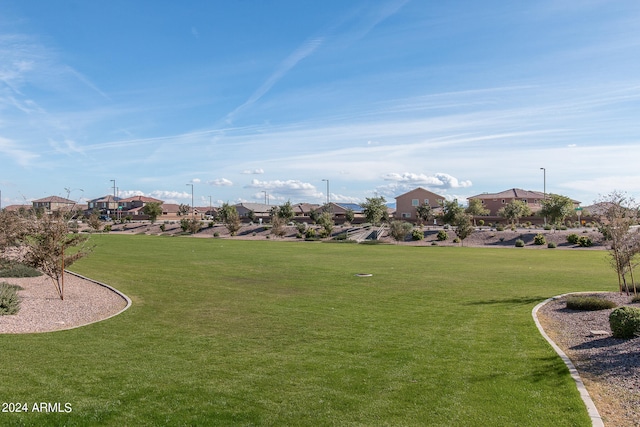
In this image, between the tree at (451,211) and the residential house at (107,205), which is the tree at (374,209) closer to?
the tree at (451,211)

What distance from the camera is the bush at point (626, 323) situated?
452 inches

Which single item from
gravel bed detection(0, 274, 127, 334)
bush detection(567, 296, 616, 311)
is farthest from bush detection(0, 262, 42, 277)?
bush detection(567, 296, 616, 311)

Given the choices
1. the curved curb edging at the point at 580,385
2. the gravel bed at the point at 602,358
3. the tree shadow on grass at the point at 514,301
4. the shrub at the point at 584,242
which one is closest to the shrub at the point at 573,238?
the shrub at the point at 584,242

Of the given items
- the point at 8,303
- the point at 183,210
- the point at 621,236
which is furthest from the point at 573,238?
the point at 183,210

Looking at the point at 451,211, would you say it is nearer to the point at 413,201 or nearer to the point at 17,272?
the point at 413,201

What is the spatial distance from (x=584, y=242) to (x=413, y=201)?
65.8 meters

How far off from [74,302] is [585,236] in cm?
5592

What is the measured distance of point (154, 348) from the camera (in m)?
12.1

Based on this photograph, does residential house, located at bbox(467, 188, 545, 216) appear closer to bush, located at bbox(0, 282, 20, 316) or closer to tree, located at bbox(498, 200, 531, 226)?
tree, located at bbox(498, 200, 531, 226)

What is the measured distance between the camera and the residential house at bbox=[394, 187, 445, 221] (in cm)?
11688

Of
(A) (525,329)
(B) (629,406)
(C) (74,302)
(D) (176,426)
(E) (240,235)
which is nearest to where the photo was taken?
(D) (176,426)

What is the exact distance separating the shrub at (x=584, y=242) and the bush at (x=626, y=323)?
4760 centimetres

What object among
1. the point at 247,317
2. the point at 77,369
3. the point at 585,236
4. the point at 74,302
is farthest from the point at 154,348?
the point at 585,236

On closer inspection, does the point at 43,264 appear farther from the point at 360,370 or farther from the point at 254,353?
the point at 360,370
